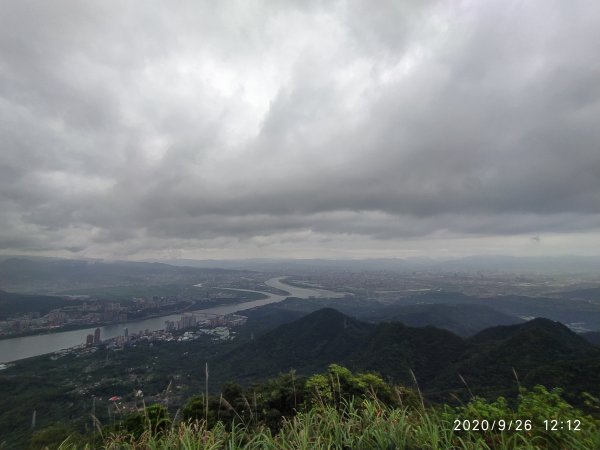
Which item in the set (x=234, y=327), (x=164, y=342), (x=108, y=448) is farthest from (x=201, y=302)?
(x=108, y=448)

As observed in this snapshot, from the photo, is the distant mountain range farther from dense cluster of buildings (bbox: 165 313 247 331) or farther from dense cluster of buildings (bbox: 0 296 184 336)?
dense cluster of buildings (bbox: 0 296 184 336)

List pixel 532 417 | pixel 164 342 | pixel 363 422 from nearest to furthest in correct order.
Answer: pixel 363 422 → pixel 532 417 → pixel 164 342

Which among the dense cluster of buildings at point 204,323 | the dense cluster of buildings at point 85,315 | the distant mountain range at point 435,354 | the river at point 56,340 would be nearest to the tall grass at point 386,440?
the distant mountain range at point 435,354

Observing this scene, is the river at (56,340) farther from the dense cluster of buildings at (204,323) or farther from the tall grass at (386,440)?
the tall grass at (386,440)

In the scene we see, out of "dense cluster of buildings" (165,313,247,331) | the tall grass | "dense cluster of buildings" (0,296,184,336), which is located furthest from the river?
the tall grass

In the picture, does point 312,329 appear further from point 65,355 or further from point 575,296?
point 575,296

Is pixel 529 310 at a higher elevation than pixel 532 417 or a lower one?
lower

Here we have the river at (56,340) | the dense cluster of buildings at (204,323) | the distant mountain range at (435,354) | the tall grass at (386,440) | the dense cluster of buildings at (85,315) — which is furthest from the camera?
the dense cluster of buildings at (85,315)

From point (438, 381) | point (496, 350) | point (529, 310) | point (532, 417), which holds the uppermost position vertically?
point (532, 417)
